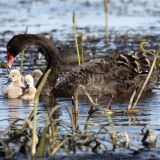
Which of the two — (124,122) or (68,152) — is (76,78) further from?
(68,152)

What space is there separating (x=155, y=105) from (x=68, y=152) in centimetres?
355

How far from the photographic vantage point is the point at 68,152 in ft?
23.9

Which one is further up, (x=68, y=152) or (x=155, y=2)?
(x=155, y=2)

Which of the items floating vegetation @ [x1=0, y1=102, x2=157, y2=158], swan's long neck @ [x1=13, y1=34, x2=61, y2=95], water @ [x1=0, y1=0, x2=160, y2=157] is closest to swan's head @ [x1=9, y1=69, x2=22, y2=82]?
water @ [x1=0, y1=0, x2=160, y2=157]

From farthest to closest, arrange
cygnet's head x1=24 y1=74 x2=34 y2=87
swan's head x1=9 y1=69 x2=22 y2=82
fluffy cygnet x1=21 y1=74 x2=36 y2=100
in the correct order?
swan's head x1=9 y1=69 x2=22 y2=82
cygnet's head x1=24 y1=74 x2=34 y2=87
fluffy cygnet x1=21 y1=74 x2=36 y2=100

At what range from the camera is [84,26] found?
22516 millimetres

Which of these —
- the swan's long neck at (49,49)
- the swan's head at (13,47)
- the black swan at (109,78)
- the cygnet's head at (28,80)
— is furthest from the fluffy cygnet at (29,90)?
the swan's head at (13,47)

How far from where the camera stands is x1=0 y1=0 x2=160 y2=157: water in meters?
9.65

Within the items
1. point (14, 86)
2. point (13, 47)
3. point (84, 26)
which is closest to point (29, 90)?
point (14, 86)

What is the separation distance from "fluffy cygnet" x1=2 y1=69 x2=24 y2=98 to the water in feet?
0.54

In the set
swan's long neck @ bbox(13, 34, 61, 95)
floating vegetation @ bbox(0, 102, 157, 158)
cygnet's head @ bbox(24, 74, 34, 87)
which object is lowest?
floating vegetation @ bbox(0, 102, 157, 158)

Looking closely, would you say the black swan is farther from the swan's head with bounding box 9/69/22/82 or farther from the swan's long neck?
the swan's head with bounding box 9/69/22/82

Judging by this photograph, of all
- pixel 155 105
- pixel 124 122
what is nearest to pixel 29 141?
pixel 124 122

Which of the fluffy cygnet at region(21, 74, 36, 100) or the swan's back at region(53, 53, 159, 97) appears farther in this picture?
the swan's back at region(53, 53, 159, 97)
